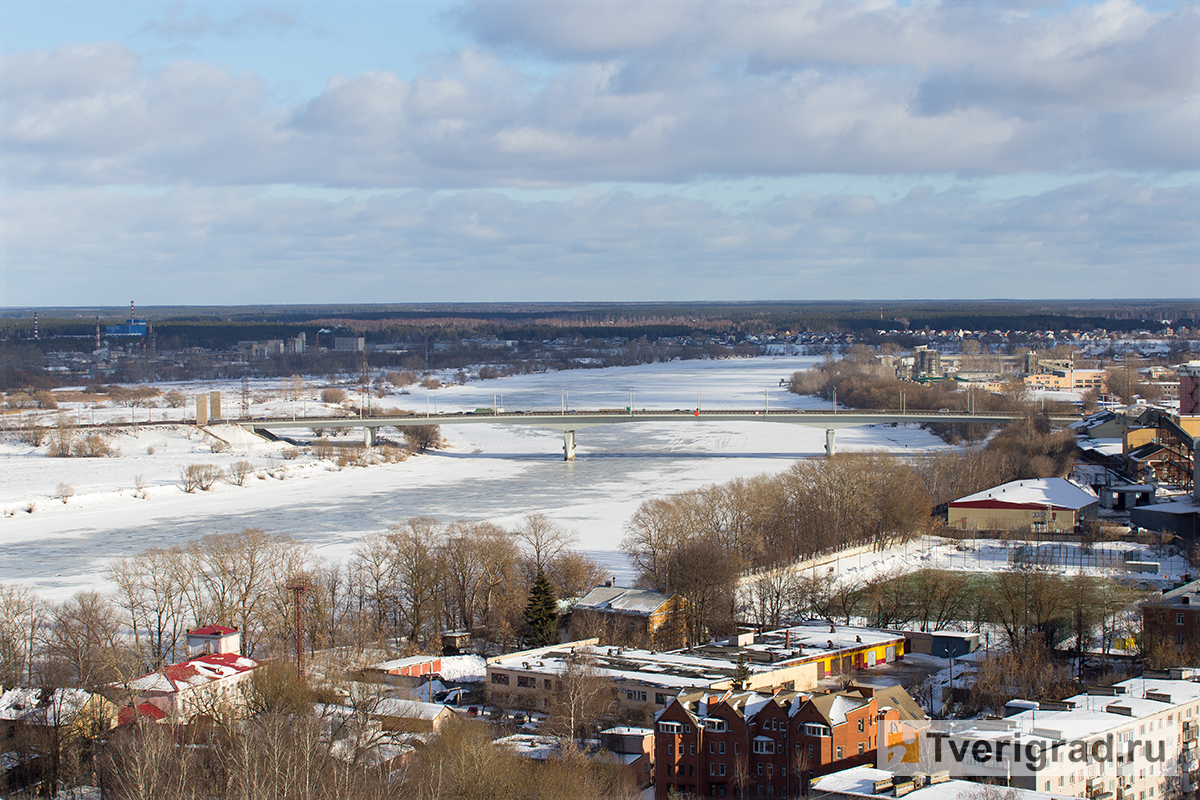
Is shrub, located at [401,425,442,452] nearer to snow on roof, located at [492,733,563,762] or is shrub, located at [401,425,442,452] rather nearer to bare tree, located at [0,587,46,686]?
bare tree, located at [0,587,46,686]

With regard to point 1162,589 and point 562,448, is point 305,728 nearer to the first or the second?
point 1162,589

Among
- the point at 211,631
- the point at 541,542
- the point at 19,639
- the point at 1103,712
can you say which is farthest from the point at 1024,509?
the point at 19,639

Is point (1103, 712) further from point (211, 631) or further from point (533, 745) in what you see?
point (211, 631)

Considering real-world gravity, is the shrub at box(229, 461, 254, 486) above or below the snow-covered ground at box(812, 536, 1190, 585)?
below

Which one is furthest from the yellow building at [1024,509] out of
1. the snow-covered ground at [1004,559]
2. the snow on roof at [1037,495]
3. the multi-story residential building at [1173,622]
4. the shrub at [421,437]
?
the shrub at [421,437]

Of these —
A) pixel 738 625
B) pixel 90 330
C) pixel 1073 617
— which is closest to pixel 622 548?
pixel 738 625

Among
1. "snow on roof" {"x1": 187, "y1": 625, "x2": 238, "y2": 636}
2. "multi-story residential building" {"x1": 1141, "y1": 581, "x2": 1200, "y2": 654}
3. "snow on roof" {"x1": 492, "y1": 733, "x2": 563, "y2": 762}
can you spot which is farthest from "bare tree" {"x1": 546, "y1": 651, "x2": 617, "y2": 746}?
"multi-story residential building" {"x1": 1141, "y1": 581, "x2": 1200, "y2": 654}
